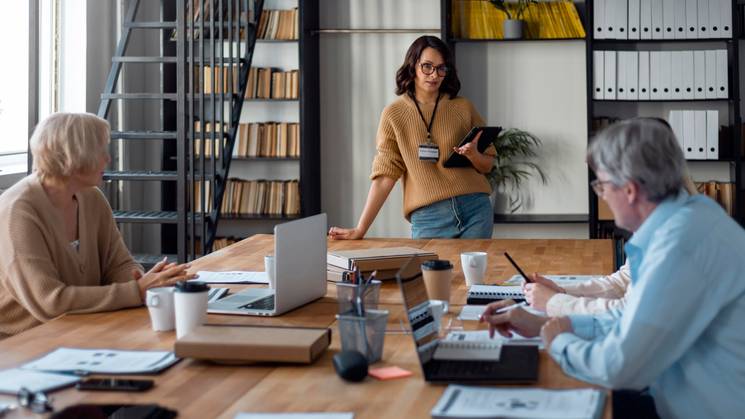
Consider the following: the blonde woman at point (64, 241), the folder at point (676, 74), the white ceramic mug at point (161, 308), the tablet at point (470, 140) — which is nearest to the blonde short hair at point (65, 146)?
the blonde woman at point (64, 241)

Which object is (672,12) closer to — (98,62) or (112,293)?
(98,62)

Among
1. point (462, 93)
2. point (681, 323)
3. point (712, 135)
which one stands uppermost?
point (462, 93)

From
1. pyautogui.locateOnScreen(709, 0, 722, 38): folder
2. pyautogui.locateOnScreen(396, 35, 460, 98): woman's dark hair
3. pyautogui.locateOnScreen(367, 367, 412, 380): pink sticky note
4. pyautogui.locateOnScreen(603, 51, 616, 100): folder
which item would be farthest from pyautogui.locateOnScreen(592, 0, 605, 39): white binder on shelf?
pyautogui.locateOnScreen(367, 367, 412, 380): pink sticky note

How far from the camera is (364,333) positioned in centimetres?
184

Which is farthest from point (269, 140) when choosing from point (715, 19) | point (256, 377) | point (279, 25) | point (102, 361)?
point (256, 377)

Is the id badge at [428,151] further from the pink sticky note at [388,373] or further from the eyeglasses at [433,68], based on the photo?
the pink sticky note at [388,373]

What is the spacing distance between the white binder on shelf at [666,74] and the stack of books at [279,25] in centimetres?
230

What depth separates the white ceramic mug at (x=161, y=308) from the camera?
2.11 m

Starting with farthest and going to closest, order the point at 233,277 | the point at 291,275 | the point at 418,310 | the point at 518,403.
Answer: the point at 233,277
the point at 291,275
the point at 418,310
the point at 518,403

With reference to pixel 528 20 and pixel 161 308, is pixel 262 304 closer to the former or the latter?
pixel 161 308

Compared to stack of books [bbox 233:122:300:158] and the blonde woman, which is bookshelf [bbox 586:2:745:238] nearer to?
stack of books [bbox 233:122:300:158]

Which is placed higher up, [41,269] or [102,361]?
[41,269]

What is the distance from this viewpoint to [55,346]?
200 cm

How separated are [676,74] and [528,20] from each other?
97 centimetres
